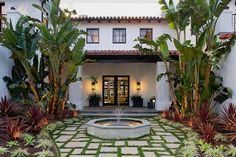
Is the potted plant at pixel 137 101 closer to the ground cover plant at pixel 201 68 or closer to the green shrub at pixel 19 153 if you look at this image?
the ground cover plant at pixel 201 68

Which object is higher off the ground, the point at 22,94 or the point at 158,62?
the point at 158,62

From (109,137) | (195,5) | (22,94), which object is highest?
(195,5)

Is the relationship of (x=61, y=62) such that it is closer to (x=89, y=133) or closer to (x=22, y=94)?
(x=22, y=94)

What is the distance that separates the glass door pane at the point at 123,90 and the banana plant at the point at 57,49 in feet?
26.1

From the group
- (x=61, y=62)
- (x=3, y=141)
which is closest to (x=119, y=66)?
(x=61, y=62)

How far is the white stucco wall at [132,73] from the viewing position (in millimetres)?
21328

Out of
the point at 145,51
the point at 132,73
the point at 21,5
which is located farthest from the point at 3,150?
the point at 132,73

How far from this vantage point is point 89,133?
1077 centimetres

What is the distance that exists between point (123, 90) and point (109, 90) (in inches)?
41.0

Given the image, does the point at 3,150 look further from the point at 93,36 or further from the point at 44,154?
the point at 93,36

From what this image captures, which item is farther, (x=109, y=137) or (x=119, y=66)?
(x=119, y=66)

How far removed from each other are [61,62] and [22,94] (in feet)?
7.98

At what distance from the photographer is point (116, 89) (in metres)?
21.7

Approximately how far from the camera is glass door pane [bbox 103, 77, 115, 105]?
71.0 ft
